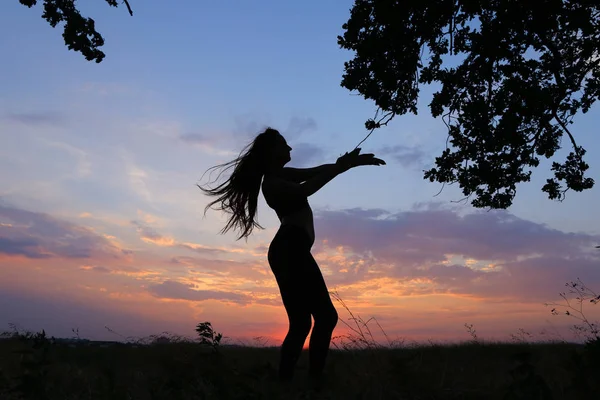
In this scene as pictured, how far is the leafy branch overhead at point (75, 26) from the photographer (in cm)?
1037

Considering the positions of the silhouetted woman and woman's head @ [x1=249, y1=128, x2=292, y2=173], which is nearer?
the silhouetted woman

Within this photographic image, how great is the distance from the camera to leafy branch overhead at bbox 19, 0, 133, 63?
1037cm

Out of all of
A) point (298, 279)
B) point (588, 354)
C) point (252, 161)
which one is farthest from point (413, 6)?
point (588, 354)

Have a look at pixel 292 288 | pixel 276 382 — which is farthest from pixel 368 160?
pixel 276 382

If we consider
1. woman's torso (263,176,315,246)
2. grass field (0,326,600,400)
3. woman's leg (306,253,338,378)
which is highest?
woman's torso (263,176,315,246)

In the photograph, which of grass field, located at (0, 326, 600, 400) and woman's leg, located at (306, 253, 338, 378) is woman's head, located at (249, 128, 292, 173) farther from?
grass field, located at (0, 326, 600, 400)

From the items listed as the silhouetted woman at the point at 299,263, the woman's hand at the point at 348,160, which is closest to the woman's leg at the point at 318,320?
the silhouetted woman at the point at 299,263

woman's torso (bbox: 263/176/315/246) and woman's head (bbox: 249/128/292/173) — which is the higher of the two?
woman's head (bbox: 249/128/292/173)

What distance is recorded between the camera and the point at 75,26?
10.4m

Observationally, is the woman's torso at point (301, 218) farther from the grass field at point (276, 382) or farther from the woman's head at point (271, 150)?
the grass field at point (276, 382)

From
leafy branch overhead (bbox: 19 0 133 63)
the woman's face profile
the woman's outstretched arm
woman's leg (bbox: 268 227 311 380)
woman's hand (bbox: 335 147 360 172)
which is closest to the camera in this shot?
woman's leg (bbox: 268 227 311 380)

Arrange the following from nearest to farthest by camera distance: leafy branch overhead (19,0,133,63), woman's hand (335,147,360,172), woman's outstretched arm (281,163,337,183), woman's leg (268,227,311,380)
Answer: woman's leg (268,227,311,380)
woman's hand (335,147,360,172)
woman's outstretched arm (281,163,337,183)
leafy branch overhead (19,0,133,63)

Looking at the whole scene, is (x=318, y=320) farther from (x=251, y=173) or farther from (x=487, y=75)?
(x=487, y=75)

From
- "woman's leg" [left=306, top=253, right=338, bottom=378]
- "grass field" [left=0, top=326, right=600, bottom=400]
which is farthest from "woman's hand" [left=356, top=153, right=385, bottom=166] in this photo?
"grass field" [left=0, top=326, right=600, bottom=400]
